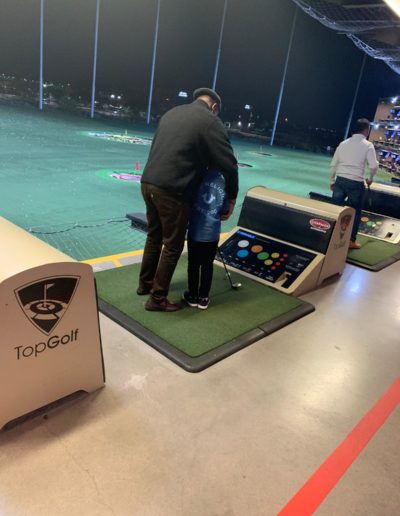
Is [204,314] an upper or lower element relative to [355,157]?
lower

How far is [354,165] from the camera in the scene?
471 cm

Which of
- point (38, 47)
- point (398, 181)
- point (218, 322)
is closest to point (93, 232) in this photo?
point (218, 322)

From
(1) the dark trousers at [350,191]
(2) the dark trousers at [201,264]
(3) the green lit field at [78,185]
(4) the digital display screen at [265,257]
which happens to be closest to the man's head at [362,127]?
(1) the dark trousers at [350,191]

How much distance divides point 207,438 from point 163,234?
4.44ft

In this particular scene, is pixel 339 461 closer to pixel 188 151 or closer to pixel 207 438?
pixel 207 438

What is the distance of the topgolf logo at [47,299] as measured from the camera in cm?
168

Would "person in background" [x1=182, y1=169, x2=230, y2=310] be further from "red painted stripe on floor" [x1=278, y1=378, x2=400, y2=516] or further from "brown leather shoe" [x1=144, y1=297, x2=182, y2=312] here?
"red painted stripe on floor" [x1=278, y1=378, x2=400, y2=516]

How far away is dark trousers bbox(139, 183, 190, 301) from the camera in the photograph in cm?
270

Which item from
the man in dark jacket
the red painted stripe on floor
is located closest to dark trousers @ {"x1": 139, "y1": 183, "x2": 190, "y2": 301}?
the man in dark jacket

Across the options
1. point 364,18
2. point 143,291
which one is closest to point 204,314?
point 143,291

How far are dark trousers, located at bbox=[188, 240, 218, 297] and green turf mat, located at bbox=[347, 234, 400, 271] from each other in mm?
2384

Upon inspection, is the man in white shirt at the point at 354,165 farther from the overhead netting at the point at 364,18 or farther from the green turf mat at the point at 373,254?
the overhead netting at the point at 364,18

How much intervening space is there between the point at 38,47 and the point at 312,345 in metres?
19.3

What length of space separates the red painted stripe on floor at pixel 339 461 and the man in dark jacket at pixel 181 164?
149 centimetres
